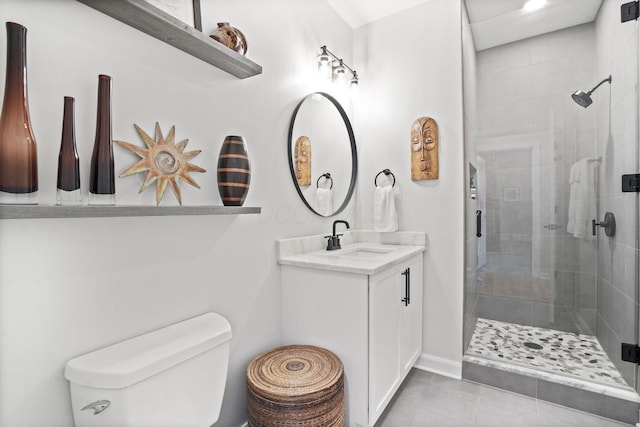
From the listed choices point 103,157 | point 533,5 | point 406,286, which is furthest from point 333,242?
point 533,5

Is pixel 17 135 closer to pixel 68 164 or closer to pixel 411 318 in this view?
pixel 68 164

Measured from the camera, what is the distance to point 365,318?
1.40 meters

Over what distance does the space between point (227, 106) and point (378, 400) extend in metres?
1.58

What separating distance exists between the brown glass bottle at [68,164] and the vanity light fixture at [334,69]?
1.53 meters

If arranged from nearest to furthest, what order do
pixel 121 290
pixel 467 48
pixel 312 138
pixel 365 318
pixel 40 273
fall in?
1. pixel 40 273
2. pixel 121 290
3. pixel 365 318
4. pixel 312 138
5. pixel 467 48

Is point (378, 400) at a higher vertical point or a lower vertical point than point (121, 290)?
lower

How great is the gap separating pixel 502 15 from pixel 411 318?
2241 mm

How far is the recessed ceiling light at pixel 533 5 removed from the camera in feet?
6.86

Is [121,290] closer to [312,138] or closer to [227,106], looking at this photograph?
[227,106]

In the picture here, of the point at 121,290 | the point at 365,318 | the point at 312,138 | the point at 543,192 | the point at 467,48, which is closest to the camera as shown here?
the point at 121,290

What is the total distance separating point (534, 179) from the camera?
2426 mm

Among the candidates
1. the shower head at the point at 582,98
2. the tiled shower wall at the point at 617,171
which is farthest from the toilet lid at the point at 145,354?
the shower head at the point at 582,98

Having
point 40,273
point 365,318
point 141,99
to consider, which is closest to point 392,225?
point 365,318

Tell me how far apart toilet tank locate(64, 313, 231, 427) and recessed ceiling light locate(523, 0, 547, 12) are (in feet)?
9.06
